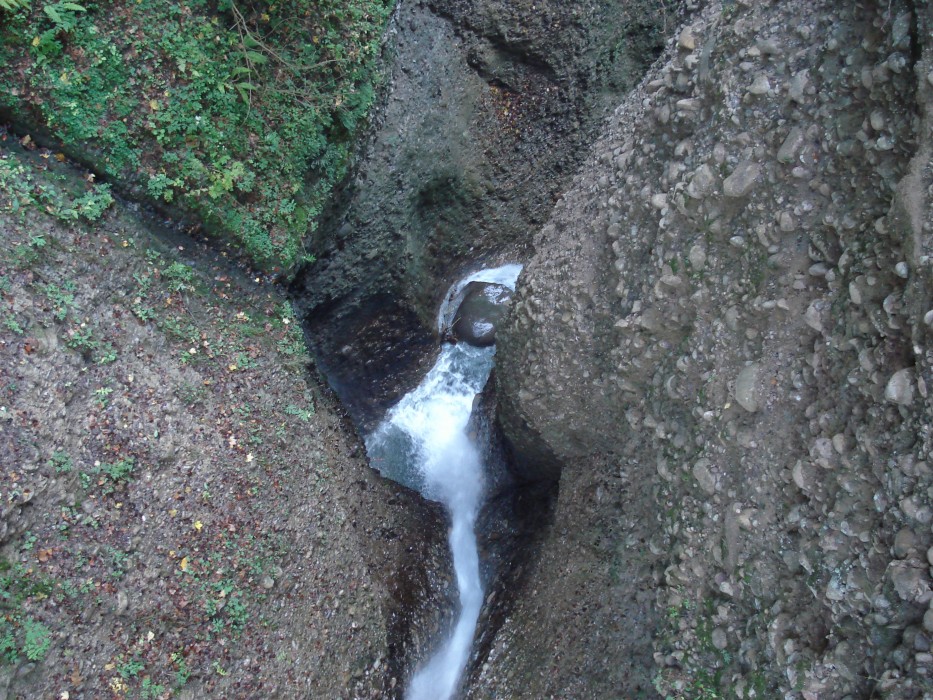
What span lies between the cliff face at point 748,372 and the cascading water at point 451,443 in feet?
5.96

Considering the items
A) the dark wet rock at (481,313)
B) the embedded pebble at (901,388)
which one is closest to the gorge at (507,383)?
the embedded pebble at (901,388)

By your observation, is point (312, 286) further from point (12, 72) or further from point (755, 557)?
point (755, 557)

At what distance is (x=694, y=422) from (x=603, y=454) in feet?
4.20

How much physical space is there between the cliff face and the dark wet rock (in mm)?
3155

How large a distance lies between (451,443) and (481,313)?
201 cm

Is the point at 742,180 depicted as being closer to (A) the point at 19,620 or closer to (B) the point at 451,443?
(B) the point at 451,443

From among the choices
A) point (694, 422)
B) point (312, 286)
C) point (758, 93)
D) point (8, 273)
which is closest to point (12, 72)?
point (8, 273)

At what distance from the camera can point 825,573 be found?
11.7ft

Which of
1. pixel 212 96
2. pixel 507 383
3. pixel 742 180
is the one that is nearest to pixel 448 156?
pixel 212 96

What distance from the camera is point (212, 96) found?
6.09 meters

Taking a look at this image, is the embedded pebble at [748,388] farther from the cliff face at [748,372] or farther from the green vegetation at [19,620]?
the green vegetation at [19,620]

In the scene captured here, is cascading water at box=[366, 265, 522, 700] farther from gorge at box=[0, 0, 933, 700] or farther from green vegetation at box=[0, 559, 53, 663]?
green vegetation at box=[0, 559, 53, 663]

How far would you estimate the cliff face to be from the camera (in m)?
3.22

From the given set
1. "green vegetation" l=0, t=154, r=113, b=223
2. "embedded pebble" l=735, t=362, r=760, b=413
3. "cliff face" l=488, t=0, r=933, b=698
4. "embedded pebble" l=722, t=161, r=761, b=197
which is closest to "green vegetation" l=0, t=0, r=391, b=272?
"green vegetation" l=0, t=154, r=113, b=223
